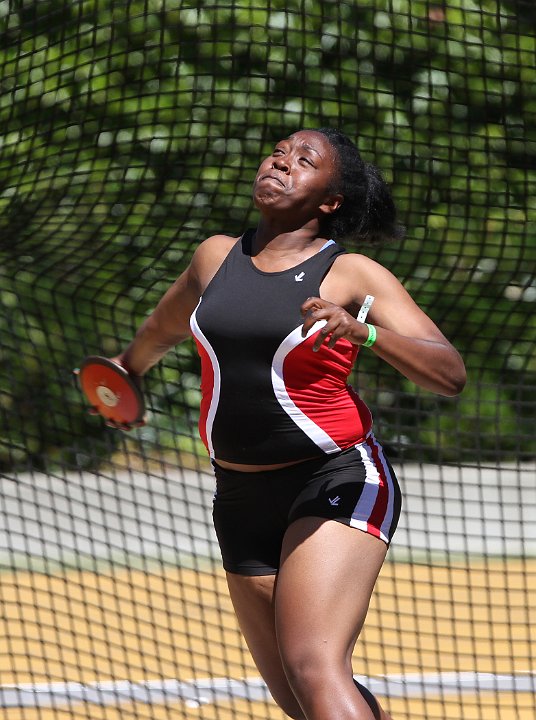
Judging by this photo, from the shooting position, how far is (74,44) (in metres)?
5.41

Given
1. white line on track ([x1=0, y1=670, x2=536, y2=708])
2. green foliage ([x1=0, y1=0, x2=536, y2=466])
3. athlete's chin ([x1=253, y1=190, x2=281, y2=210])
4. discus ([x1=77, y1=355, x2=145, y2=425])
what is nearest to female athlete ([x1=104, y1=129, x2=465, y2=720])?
athlete's chin ([x1=253, y1=190, x2=281, y2=210])

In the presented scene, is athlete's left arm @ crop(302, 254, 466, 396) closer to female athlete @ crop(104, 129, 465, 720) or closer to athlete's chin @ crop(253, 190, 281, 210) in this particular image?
female athlete @ crop(104, 129, 465, 720)

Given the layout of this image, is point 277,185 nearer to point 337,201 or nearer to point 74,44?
point 337,201

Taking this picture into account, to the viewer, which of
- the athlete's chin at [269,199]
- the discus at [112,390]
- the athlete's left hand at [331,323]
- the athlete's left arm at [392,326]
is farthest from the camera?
the discus at [112,390]

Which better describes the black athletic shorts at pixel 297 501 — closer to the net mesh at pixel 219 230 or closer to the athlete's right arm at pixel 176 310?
the athlete's right arm at pixel 176 310

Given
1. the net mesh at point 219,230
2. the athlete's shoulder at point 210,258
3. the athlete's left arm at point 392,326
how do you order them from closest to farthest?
the athlete's left arm at point 392,326
the athlete's shoulder at point 210,258
the net mesh at point 219,230

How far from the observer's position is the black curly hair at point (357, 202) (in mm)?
2965

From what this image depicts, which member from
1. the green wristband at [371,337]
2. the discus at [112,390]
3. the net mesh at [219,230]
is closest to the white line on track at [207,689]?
the net mesh at [219,230]

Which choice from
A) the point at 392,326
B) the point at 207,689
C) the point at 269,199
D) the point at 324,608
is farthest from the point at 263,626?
the point at 207,689

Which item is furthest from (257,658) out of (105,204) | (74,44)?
(74,44)

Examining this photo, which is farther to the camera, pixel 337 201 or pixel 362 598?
pixel 337 201

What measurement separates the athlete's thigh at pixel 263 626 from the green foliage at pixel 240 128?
2.03m

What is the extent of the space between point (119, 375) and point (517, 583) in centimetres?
300

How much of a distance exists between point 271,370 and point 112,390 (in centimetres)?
86
